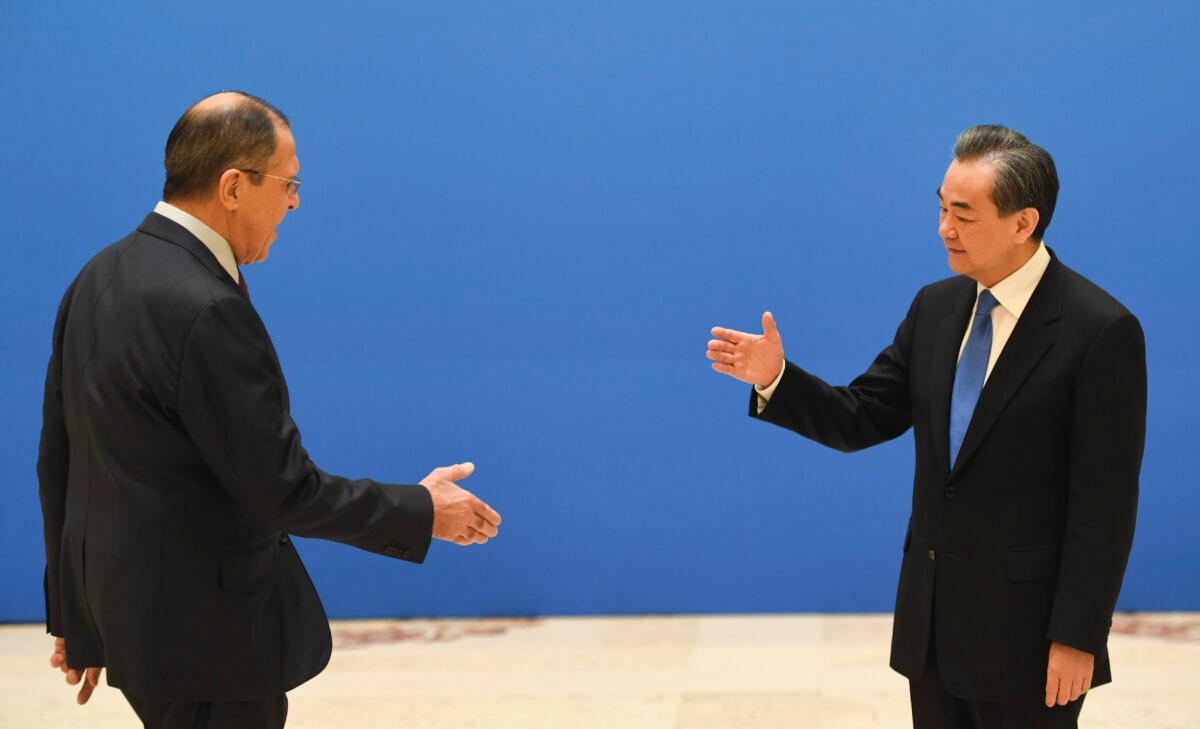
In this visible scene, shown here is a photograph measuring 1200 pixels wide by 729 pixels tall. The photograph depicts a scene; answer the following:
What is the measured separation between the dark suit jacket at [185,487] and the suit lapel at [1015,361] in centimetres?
93

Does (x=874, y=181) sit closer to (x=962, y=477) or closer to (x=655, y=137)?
(x=655, y=137)

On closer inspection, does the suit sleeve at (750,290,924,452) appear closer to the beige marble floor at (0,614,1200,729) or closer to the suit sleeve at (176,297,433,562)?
the suit sleeve at (176,297,433,562)

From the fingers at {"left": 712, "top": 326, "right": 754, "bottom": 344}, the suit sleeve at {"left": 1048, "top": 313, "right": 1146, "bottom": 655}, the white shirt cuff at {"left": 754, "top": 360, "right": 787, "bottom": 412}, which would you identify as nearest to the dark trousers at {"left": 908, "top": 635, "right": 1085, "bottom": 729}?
the suit sleeve at {"left": 1048, "top": 313, "right": 1146, "bottom": 655}

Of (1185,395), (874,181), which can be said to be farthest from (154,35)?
(1185,395)

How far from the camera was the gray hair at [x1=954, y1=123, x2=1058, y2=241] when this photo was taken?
2201 millimetres

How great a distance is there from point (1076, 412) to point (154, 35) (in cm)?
331

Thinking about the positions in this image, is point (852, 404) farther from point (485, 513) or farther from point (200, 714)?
point (200, 714)

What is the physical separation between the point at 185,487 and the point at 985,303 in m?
1.37

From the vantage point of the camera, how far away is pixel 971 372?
7.35ft

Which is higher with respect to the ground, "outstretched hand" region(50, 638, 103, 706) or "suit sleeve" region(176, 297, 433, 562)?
"suit sleeve" region(176, 297, 433, 562)

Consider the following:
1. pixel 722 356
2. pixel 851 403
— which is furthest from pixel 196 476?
pixel 851 403

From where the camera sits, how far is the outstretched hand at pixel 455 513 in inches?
83.6

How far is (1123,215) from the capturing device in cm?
421

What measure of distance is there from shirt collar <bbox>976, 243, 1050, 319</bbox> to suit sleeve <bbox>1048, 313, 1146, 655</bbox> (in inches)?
6.9
